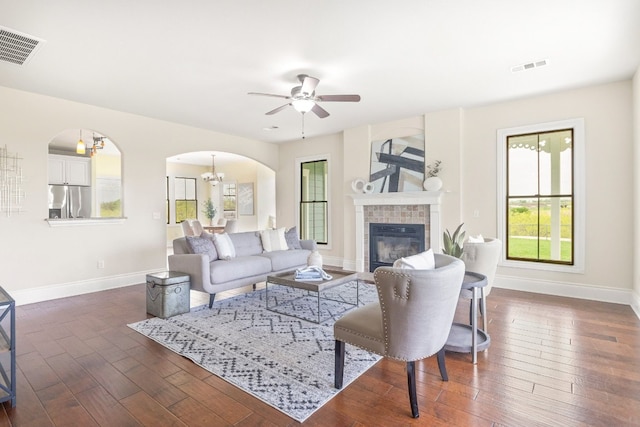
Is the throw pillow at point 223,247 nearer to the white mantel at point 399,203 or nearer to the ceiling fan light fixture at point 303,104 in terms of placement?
A: the ceiling fan light fixture at point 303,104

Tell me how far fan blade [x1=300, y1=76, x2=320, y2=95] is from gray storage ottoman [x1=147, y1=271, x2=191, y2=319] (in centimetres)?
258

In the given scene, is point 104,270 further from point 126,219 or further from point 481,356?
point 481,356

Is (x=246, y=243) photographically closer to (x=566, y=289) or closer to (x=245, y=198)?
(x=566, y=289)

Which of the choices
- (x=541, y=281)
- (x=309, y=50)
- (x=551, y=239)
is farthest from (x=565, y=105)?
(x=309, y=50)

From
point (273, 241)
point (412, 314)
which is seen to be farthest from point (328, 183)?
point (412, 314)

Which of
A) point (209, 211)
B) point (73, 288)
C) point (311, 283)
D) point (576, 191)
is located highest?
point (576, 191)

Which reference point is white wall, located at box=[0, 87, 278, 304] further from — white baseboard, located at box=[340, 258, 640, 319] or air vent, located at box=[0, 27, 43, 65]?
white baseboard, located at box=[340, 258, 640, 319]

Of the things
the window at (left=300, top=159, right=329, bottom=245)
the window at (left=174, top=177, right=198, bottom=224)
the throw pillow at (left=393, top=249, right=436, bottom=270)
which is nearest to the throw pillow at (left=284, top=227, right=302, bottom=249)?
the window at (left=300, top=159, right=329, bottom=245)

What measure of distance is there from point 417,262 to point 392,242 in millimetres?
4097

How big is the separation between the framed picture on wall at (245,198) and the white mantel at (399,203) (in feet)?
16.3

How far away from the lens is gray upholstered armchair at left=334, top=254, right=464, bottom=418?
Answer: 183 centimetres

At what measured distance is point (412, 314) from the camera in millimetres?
1857

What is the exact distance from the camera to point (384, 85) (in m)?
4.23

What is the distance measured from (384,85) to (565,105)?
2611mm
